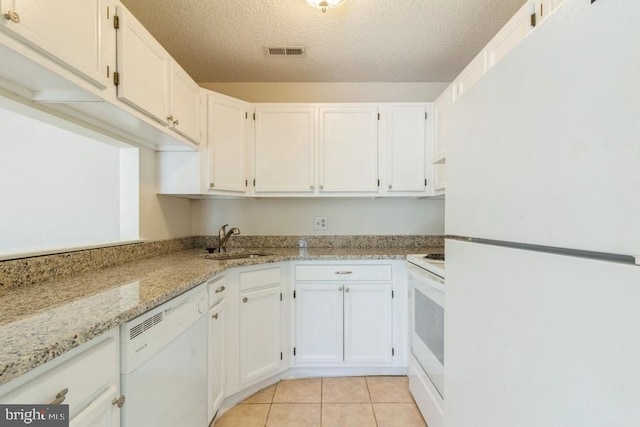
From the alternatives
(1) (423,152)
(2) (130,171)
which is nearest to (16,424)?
(2) (130,171)

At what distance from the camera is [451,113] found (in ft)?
3.17

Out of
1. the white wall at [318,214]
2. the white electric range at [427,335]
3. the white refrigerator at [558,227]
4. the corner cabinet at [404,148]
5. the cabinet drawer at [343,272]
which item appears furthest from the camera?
the white wall at [318,214]

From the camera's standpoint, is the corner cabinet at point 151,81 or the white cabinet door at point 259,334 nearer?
the corner cabinet at point 151,81

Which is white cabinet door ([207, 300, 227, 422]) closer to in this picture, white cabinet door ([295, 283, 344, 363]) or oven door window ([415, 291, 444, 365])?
white cabinet door ([295, 283, 344, 363])

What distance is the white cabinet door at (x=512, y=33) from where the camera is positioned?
1183 millimetres

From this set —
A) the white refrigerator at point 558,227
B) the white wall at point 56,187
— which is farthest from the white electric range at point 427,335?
the white wall at point 56,187

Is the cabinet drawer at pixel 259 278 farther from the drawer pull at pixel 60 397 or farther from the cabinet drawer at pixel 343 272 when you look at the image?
the drawer pull at pixel 60 397

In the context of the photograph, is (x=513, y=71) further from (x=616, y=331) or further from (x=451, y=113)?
(x=616, y=331)

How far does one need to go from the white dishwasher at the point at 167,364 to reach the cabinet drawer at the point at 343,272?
800mm

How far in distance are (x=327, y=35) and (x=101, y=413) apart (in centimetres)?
217

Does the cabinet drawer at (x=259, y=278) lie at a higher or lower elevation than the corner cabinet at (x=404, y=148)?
lower

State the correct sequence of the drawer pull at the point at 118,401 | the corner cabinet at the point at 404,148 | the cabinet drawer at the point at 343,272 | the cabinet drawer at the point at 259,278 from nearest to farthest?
1. the drawer pull at the point at 118,401
2. the cabinet drawer at the point at 259,278
3. the cabinet drawer at the point at 343,272
4. the corner cabinet at the point at 404,148

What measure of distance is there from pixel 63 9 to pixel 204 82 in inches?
69.5

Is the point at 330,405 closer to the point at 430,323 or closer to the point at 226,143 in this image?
the point at 430,323
